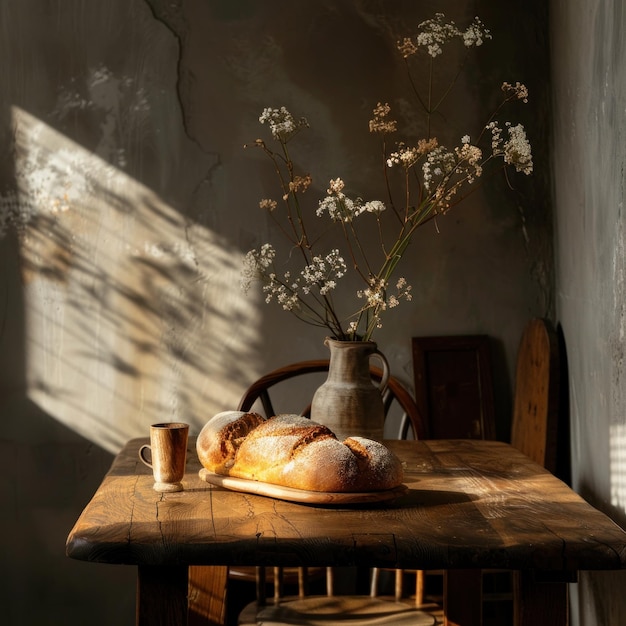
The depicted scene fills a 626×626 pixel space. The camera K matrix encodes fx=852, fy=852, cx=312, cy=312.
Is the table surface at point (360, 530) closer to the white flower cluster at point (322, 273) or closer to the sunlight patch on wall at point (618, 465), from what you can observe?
the sunlight patch on wall at point (618, 465)

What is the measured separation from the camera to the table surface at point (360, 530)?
1345 mm

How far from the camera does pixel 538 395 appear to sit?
109 inches

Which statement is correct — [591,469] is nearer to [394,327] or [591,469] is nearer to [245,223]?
[394,327]

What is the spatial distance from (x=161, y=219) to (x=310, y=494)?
1.73 meters

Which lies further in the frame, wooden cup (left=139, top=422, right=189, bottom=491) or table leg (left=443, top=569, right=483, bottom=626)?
table leg (left=443, top=569, right=483, bottom=626)

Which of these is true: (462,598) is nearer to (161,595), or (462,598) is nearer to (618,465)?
(618,465)

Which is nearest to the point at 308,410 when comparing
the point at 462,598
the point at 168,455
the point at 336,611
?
the point at 336,611

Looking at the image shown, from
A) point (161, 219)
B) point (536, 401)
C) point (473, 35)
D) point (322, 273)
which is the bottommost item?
point (536, 401)

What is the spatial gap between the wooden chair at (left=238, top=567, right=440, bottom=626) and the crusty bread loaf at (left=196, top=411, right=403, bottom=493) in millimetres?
481

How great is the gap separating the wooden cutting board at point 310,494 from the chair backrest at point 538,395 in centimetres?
115

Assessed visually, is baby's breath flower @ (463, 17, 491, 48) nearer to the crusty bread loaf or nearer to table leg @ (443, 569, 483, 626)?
the crusty bread loaf

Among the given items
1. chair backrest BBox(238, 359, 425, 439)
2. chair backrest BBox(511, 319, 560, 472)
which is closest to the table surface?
chair backrest BBox(238, 359, 425, 439)

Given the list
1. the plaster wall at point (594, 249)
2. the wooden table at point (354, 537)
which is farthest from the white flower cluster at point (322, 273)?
the plaster wall at point (594, 249)

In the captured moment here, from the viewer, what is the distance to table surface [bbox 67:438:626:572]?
1.34 meters
